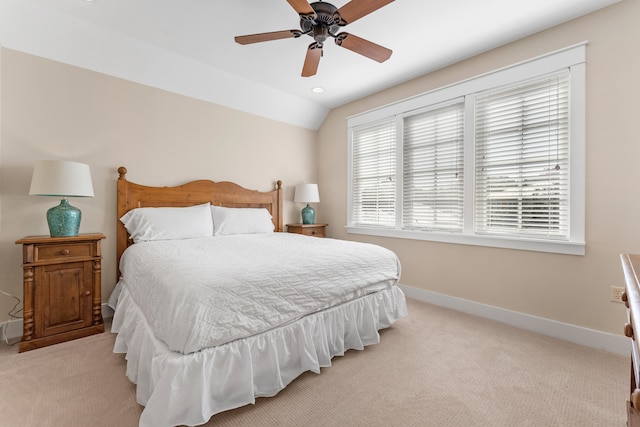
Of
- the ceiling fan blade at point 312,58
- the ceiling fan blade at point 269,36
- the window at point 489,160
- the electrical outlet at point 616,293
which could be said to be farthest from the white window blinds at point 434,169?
the ceiling fan blade at point 269,36

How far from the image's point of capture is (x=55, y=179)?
2.21 m

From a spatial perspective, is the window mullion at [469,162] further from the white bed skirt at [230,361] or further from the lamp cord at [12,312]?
the lamp cord at [12,312]

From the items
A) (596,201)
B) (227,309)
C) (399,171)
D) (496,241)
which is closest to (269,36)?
(227,309)

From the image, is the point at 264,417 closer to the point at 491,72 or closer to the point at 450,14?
the point at 450,14

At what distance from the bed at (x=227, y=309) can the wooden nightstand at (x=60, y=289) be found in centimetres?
25

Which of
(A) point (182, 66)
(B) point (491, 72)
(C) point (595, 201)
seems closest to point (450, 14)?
(B) point (491, 72)

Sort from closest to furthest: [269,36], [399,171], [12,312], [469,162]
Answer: [269,36]
[12,312]
[469,162]
[399,171]

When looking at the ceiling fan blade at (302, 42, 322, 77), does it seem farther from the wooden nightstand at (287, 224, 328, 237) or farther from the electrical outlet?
the electrical outlet

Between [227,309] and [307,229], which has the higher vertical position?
[307,229]

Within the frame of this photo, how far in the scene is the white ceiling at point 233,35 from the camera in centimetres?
221

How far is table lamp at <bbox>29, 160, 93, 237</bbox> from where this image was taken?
7.21 ft

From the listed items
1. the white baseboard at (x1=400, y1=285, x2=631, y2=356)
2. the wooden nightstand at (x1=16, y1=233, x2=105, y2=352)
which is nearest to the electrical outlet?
the white baseboard at (x1=400, y1=285, x2=631, y2=356)

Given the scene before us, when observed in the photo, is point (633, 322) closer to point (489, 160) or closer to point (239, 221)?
point (489, 160)

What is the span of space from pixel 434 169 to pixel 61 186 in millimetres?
3520
